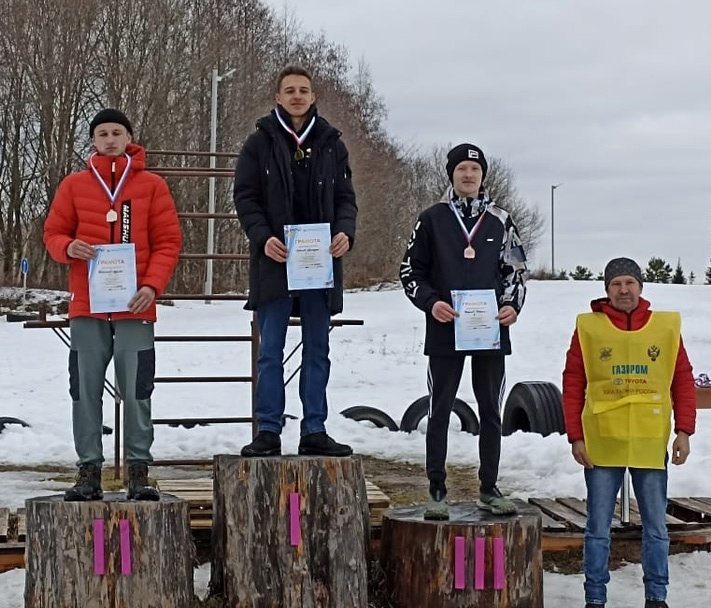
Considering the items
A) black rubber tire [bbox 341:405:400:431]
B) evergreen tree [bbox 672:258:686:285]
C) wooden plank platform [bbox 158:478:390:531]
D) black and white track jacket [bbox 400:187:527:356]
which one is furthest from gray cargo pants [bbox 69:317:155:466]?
evergreen tree [bbox 672:258:686:285]

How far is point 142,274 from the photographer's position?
15.3 ft

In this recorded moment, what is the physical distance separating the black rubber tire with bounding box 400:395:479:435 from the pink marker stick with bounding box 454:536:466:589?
524 cm

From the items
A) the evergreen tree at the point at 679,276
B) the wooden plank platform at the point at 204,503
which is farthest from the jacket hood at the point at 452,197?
the evergreen tree at the point at 679,276

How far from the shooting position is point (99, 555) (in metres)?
4.35

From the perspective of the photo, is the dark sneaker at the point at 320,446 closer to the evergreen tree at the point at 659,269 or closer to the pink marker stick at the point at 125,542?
the pink marker stick at the point at 125,542

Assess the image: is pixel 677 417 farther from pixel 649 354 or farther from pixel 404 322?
pixel 404 322

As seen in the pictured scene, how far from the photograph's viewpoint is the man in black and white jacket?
15.7 feet

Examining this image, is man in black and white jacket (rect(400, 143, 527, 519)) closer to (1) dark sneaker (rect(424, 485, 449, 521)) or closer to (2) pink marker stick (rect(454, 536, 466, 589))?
(1) dark sneaker (rect(424, 485, 449, 521))

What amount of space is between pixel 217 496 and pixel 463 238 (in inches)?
65.2

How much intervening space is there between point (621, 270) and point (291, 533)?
1.89 m

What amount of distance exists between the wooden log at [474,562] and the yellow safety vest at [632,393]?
1.69 ft

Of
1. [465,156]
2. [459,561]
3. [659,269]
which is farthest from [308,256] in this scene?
[659,269]

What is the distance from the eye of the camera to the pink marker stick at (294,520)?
443 cm

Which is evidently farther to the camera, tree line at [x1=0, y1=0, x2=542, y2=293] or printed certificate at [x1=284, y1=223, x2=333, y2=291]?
tree line at [x1=0, y1=0, x2=542, y2=293]
